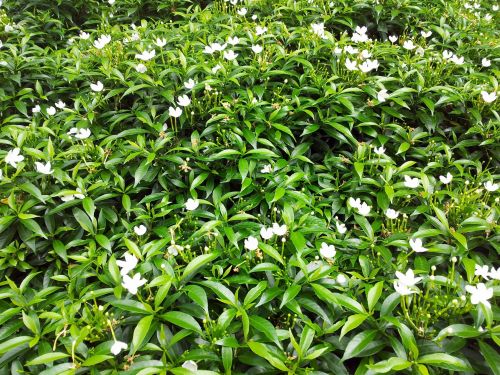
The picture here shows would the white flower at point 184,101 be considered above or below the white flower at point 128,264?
above

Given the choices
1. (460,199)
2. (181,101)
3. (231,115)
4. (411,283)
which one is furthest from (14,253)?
(460,199)

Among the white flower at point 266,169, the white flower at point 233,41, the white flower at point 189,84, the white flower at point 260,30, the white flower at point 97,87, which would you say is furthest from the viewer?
the white flower at point 260,30

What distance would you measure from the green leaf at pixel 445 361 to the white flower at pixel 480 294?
0.21m

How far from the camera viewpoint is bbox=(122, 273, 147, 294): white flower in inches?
59.2

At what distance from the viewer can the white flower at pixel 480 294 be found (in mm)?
1404

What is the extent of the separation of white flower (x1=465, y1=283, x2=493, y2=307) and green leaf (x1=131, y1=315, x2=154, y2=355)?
1.15 meters

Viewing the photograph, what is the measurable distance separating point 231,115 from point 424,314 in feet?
4.90

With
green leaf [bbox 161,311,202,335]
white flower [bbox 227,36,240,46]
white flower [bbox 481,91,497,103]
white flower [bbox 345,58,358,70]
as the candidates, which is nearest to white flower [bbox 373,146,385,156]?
white flower [bbox 345,58,358,70]

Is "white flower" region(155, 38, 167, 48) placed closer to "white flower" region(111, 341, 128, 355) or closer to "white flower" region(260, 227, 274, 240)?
"white flower" region(260, 227, 274, 240)

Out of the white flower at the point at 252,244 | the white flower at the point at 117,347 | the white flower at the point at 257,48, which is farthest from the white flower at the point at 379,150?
the white flower at the point at 117,347

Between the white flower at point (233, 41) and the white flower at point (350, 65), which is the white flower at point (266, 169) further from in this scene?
the white flower at point (233, 41)

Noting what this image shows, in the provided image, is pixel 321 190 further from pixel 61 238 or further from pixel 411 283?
pixel 61 238

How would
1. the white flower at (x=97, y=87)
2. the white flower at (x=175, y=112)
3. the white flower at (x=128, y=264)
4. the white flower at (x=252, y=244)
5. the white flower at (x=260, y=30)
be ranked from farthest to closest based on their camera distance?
the white flower at (x=260, y=30)
the white flower at (x=97, y=87)
the white flower at (x=175, y=112)
the white flower at (x=252, y=244)
the white flower at (x=128, y=264)

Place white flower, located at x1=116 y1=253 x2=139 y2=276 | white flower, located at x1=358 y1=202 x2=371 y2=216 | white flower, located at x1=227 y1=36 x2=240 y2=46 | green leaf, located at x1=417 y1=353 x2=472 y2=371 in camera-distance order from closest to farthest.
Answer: green leaf, located at x1=417 y1=353 x2=472 y2=371 → white flower, located at x1=116 y1=253 x2=139 y2=276 → white flower, located at x1=358 y1=202 x2=371 y2=216 → white flower, located at x1=227 y1=36 x2=240 y2=46
